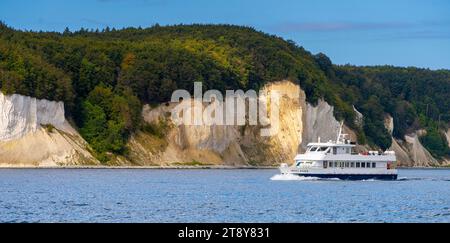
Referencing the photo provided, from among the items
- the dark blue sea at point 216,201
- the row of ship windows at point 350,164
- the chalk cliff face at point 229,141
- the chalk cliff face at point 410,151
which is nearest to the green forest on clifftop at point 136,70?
the chalk cliff face at point 229,141

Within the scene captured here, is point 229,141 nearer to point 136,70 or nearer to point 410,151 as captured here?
point 136,70

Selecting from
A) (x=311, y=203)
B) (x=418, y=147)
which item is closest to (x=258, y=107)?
(x=418, y=147)

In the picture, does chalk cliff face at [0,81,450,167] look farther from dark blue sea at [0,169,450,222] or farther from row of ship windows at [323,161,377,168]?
row of ship windows at [323,161,377,168]

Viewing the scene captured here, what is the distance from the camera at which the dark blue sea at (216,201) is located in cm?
5147

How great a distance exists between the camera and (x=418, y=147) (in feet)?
632

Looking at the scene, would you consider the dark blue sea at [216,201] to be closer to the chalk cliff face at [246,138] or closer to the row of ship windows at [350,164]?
the row of ship windows at [350,164]

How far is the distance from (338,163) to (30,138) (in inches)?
1630

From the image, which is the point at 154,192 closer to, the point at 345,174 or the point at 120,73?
the point at 345,174

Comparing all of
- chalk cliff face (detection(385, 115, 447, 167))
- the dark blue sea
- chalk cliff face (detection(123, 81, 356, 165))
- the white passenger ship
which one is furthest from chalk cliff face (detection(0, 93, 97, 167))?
chalk cliff face (detection(385, 115, 447, 167))

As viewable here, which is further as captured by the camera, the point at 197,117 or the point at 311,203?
the point at 197,117

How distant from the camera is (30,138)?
391ft

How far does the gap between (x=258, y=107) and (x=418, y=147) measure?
4837cm

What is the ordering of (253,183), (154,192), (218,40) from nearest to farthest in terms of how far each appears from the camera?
(154,192) < (253,183) < (218,40)

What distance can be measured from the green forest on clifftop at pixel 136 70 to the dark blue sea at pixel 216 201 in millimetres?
36712
